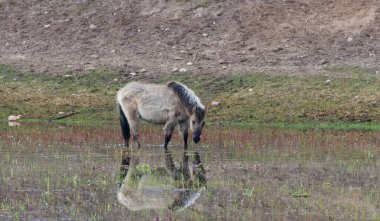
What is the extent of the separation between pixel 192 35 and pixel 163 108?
1362cm

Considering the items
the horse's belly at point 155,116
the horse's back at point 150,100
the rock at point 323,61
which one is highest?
the horse's back at point 150,100

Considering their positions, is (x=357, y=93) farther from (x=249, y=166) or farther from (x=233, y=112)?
(x=249, y=166)

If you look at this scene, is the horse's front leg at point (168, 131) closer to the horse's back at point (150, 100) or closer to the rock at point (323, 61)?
the horse's back at point (150, 100)

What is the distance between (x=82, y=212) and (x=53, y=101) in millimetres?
17727

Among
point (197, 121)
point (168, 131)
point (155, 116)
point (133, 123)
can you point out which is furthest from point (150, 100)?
point (197, 121)

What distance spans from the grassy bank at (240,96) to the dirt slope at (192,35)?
87 centimetres

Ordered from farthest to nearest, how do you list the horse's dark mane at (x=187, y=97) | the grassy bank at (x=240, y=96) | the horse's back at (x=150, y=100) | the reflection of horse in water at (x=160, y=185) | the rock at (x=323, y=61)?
the rock at (x=323, y=61) → the grassy bank at (x=240, y=96) → the horse's back at (x=150, y=100) → the horse's dark mane at (x=187, y=97) → the reflection of horse in water at (x=160, y=185)

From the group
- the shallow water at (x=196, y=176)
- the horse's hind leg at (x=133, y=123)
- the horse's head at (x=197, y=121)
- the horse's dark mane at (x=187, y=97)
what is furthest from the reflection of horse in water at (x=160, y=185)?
the horse's hind leg at (x=133, y=123)

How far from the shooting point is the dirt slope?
3266 cm

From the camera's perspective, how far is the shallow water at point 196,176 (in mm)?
12484

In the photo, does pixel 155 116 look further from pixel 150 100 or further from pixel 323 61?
pixel 323 61

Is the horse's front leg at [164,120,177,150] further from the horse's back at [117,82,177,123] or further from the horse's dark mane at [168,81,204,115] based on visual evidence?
the horse's dark mane at [168,81,204,115]

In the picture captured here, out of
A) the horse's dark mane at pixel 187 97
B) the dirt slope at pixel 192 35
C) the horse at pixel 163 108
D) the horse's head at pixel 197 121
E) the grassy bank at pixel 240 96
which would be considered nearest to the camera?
the horse's head at pixel 197 121

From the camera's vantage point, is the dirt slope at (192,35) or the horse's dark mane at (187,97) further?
the dirt slope at (192,35)
